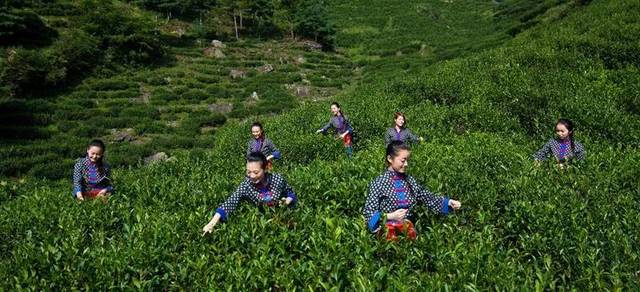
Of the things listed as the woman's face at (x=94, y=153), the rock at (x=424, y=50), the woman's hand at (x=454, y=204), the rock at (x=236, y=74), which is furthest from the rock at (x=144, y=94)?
the rock at (x=424, y=50)

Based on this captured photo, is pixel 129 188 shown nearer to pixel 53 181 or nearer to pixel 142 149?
pixel 53 181

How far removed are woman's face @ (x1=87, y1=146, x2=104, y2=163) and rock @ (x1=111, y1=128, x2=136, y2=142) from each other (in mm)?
20468

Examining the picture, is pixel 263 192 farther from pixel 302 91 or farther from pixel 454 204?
pixel 302 91

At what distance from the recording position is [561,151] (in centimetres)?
1014

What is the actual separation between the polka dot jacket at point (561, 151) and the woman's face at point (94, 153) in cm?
938

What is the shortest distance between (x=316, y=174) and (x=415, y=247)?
3.94 metres

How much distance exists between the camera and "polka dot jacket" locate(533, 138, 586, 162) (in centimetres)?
1002

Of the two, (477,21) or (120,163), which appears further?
(477,21)

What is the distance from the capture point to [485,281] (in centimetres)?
484

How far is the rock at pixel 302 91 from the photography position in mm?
43000

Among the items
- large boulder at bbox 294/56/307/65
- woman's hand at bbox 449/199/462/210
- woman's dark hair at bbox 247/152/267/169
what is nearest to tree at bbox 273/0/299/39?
large boulder at bbox 294/56/307/65

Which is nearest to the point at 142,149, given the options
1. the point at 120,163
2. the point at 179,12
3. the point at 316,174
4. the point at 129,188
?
the point at 120,163

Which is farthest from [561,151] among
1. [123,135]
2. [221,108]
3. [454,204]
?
[221,108]

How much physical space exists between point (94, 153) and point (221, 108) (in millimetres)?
27495
